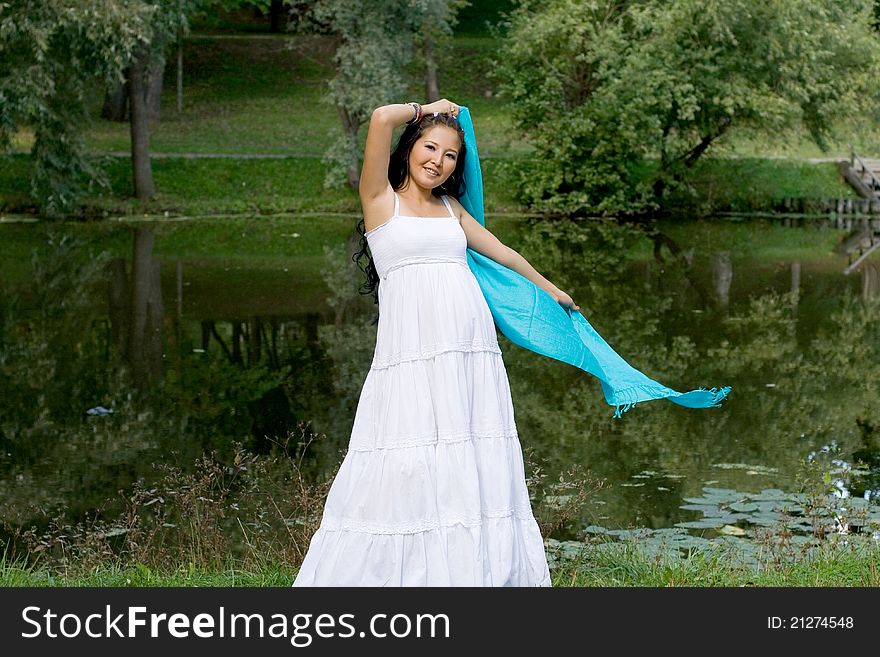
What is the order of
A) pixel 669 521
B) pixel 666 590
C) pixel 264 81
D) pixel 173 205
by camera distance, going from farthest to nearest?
pixel 264 81
pixel 173 205
pixel 669 521
pixel 666 590

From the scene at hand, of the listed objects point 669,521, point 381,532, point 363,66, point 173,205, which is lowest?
point 669,521

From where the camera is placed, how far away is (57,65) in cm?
2447

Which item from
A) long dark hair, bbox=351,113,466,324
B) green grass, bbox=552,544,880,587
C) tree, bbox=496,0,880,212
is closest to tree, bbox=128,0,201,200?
tree, bbox=496,0,880,212

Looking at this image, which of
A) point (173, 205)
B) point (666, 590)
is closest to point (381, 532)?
point (666, 590)

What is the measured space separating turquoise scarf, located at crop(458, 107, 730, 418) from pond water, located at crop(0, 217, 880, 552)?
9.16ft

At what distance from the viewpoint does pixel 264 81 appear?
43375mm

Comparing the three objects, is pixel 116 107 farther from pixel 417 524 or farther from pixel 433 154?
pixel 417 524

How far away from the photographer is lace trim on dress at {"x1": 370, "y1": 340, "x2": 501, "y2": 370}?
16.3 ft

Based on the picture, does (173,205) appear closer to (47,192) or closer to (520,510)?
(47,192)

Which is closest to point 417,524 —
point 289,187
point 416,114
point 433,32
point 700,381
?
point 416,114

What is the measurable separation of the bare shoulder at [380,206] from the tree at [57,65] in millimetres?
19323

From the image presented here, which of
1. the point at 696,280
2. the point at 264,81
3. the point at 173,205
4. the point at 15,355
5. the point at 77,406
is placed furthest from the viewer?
the point at 264,81

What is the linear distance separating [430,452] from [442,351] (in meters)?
0.38

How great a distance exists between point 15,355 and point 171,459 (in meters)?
5.16
